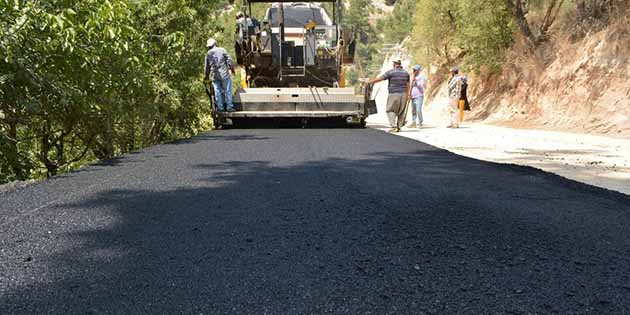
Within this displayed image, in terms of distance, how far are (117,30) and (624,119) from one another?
10.7 meters

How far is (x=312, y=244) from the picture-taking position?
2730 millimetres

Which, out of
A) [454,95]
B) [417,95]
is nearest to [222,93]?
[417,95]

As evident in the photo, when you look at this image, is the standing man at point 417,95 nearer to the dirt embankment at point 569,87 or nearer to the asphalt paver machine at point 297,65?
the asphalt paver machine at point 297,65

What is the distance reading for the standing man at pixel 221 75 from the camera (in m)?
10.8

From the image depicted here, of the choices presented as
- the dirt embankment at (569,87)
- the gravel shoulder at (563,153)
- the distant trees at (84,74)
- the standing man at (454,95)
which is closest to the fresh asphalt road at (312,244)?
the gravel shoulder at (563,153)

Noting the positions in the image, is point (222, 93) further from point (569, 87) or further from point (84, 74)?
point (569, 87)

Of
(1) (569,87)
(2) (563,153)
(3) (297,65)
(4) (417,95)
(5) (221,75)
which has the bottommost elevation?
(2) (563,153)

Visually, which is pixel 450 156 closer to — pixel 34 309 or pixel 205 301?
pixel 205 301

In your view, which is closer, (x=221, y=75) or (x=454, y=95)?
(x=221, y=75)

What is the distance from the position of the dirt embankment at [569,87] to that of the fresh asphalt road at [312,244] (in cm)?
841

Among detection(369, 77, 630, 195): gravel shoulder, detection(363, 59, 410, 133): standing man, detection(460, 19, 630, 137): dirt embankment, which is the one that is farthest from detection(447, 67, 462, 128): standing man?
detection(369, 77, 630, 195): gravel shoulder

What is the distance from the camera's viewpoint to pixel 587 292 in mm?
2141

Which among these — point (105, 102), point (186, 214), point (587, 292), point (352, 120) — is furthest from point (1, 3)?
point (352, 120)

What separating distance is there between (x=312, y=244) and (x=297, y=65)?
978 cm
